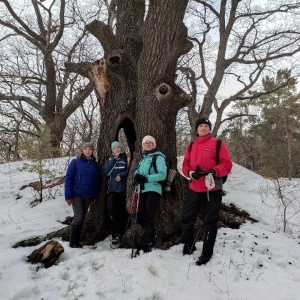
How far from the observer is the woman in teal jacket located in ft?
13.5

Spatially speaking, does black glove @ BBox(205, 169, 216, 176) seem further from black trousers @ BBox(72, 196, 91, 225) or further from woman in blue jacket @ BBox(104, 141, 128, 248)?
black trousers @ BBox(72, 196, 91, 225)

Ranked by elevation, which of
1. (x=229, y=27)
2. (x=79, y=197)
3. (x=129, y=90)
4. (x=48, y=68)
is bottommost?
(x=79, y=197)

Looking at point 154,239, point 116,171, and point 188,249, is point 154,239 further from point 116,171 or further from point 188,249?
point 116,171

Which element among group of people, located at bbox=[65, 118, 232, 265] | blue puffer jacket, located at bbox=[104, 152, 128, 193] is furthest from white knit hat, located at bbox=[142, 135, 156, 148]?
blue puffer jacket, located at bbox=[104, 152, 128, 193]

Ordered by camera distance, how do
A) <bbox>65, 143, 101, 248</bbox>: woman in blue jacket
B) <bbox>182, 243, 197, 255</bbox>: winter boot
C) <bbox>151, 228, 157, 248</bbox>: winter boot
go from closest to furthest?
<bbox>182, 243, 197, 255</bbox>: winter boot → <bbox>151, 228, 157, 248</bbox>: winter boot → <bbox>65, 143, 101, 248</bbox>: woman in blue jacket

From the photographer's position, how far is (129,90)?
17.2 feet

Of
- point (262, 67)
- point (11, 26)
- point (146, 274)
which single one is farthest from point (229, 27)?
point (146, 274)

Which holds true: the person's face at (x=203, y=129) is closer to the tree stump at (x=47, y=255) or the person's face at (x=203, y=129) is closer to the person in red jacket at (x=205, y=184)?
the person in red jacket at (x=205, y=184)

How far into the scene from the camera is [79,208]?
4574 millimetres

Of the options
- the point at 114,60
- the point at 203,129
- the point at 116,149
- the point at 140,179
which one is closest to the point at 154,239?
the point at 140,179

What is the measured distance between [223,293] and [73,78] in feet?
55.4

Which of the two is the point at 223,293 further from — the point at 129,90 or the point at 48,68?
the point at 48,68

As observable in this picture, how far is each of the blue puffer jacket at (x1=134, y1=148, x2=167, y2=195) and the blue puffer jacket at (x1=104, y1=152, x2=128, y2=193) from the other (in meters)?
0.52

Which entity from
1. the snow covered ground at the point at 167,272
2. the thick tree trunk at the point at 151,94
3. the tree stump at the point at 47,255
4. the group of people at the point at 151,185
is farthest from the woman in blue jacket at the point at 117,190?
the tree stump at the point at 47,255
